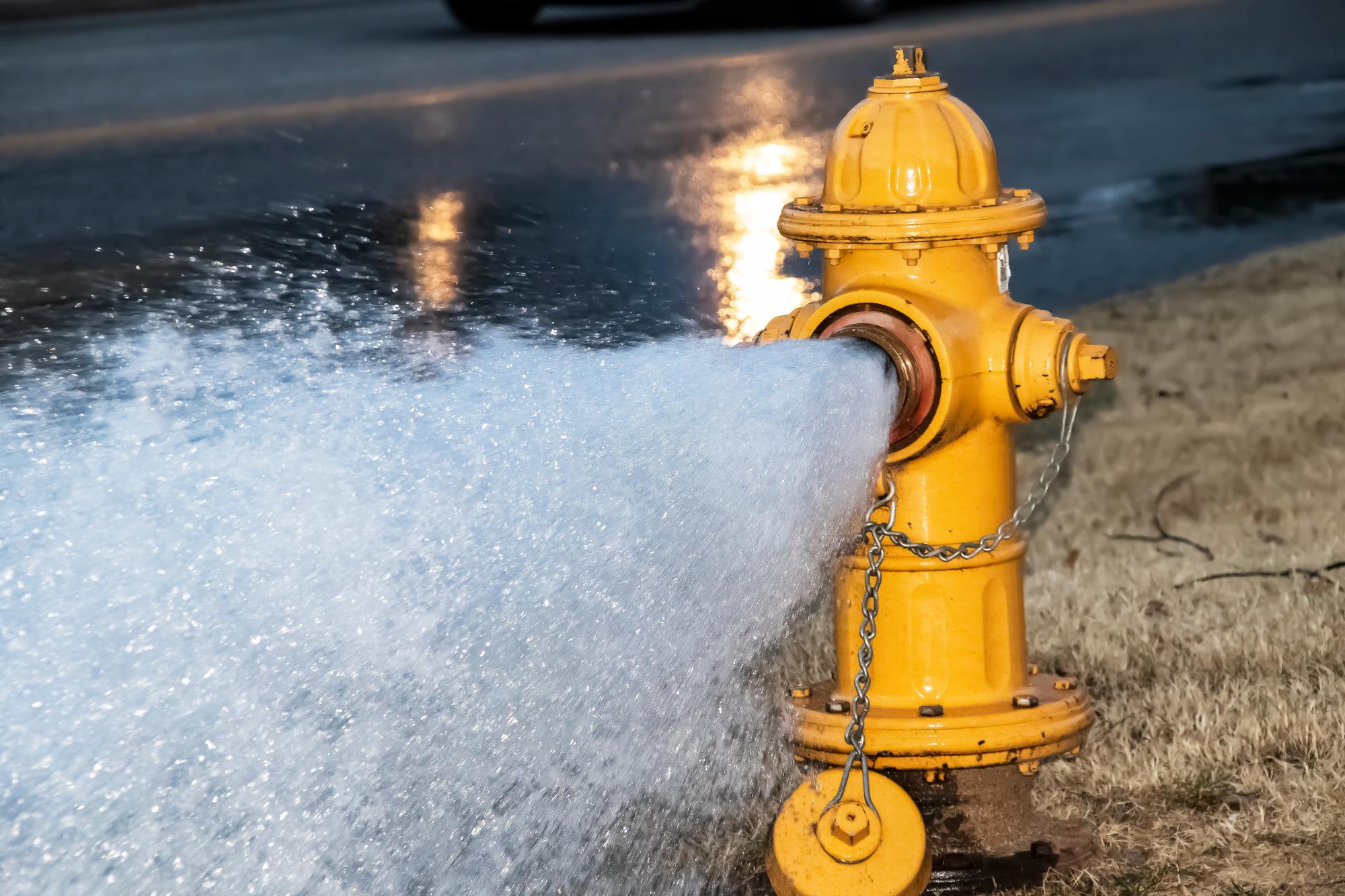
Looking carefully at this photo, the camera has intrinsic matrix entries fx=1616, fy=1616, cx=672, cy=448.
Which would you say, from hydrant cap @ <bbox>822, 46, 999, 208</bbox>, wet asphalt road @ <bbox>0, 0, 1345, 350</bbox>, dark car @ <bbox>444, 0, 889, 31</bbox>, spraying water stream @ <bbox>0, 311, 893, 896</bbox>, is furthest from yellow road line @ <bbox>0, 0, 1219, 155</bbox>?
hydrant cap @ <bbox>822, 46, 999, 208</bbox>

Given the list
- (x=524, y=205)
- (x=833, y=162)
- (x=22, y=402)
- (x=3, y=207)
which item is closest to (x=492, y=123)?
(x=524, y=205)

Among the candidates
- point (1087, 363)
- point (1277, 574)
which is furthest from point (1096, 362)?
point (1277, 574)

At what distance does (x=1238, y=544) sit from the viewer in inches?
129

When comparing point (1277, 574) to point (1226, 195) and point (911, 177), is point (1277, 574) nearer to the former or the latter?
point (911, 177)

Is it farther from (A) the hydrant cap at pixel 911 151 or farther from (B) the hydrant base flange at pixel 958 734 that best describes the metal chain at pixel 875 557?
(A) the hydrant cap at pixel 911 151

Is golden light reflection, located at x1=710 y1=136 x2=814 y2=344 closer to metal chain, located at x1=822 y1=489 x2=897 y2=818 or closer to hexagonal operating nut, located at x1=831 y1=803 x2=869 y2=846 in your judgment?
metal chain, located at x1=822 y1=489 x2=897 y2=818

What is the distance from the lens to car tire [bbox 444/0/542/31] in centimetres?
1340

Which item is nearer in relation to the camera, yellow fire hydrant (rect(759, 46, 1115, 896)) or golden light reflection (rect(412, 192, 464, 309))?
yellow fire hydrant (rect(759, 46, 1115, 896))

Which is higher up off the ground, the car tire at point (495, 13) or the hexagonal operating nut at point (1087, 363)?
the car tire at point (495, 13)

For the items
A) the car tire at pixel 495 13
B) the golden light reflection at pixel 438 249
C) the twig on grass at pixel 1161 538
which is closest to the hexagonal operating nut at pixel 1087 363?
→ the twig on grass at pixel 1161 538

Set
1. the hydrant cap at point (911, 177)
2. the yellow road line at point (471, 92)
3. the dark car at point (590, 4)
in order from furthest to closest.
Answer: the dark car at point (590, 4) < the yellow road line at point (471, 92) < the hydrant cap at point (911, 177)

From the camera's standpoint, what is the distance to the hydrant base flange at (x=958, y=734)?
221 cm

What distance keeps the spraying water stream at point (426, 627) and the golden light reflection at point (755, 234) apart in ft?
4.97

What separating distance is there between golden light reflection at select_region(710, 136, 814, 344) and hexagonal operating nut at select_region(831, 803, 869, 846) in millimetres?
1854
